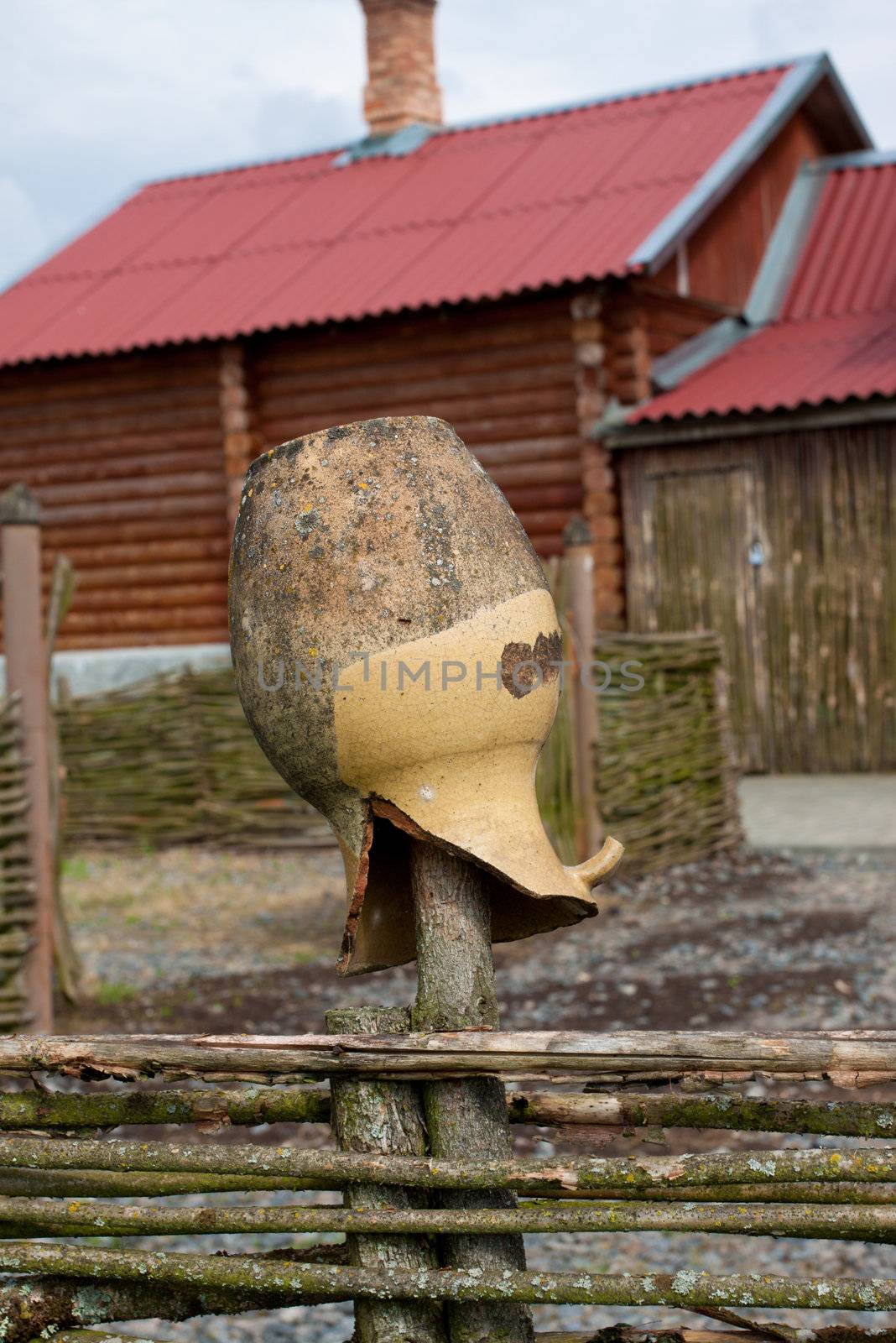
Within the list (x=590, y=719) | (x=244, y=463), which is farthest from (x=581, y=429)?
(x=590, y=719)

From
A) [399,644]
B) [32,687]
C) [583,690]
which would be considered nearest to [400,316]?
[583,690]

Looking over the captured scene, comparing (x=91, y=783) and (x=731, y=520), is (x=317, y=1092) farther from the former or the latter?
(x=731, y=520)

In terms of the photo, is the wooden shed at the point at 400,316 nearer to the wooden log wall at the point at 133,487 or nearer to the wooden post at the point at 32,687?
the wooden log wall at the point at 133,487

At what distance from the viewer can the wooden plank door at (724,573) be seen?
1223 cm

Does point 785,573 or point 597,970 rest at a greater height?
point 785,573

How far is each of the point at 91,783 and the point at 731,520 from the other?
17.1ft

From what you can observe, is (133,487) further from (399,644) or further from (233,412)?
(399,644)

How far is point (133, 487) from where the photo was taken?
14.0 meters

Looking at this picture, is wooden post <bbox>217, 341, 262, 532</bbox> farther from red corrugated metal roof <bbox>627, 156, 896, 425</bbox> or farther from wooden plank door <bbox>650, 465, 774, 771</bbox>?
wooden plank door <bbox>650, 465, 774, 771</bbox>

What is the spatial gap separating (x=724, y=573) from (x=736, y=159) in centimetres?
341

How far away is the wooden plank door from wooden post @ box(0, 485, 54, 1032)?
728cm

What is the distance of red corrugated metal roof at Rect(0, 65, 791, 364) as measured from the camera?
12539 mm

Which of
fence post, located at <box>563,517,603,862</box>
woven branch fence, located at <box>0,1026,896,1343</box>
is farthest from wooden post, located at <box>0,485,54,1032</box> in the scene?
woven branch fence, located at <box>0,1026,896,1343</box>

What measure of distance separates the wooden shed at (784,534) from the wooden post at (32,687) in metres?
7.01
